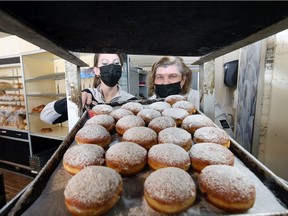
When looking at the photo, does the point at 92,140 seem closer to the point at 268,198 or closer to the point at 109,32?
the point at 109,32

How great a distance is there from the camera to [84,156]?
0.72 metres

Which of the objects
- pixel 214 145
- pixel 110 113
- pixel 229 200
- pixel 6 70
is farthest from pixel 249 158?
pixel 6 70

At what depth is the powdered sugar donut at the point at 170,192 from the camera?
0.54m

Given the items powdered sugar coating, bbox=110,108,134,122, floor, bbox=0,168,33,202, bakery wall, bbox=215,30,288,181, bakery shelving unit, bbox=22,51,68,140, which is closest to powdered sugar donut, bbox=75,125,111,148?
powdered sugar coating, bbox=110,108,134,122

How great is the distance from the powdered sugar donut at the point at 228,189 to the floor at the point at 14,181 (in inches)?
155

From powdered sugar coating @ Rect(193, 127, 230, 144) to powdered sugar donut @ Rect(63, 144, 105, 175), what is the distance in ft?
1.61

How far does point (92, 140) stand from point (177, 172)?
44 cm

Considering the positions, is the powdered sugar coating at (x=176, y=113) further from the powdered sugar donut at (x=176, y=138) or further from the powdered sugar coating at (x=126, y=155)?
the powdered sugar coating at (x=126, y=155)

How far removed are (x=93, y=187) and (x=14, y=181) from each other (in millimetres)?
4373

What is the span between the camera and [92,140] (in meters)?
0.86

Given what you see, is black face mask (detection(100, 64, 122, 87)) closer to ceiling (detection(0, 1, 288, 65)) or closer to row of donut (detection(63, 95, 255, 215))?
row of donut (detection(63, 95, 255, 215))

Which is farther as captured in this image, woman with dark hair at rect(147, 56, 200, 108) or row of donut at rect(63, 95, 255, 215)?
woman with dark hair at rect(147, 56, 200, 108)

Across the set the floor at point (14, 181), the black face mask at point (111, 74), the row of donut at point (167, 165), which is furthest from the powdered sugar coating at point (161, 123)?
the floor at point (14, 181)

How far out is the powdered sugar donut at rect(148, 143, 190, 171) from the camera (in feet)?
2.35
